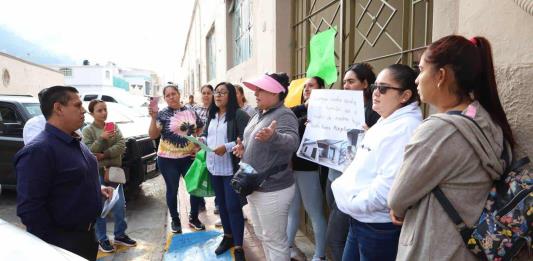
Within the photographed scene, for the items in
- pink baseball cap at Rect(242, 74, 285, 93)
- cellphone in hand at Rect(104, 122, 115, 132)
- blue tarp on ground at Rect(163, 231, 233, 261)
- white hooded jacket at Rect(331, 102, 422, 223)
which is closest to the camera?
white hooded jacket at Rect(331, 102, 422, 223)

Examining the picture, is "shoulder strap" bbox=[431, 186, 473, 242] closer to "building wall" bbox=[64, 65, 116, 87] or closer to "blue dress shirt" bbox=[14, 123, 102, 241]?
"blue dress shirt" bbox=[14, 123, 102, 241]

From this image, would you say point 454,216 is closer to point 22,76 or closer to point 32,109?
point 32,109

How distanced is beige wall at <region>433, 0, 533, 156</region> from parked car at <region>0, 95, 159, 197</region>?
5069mm

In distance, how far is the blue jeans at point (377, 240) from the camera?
6.15 ft

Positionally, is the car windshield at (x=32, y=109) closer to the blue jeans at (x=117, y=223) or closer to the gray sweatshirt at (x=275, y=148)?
the blue jeans at (x=117, y=223)

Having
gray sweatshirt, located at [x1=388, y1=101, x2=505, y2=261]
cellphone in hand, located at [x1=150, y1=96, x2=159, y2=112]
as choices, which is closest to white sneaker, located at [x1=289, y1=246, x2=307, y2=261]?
cellphone in hand, located at [x1=150, y1=96, x2=159, y2=112]

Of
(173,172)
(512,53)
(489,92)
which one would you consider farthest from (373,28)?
(173,172)

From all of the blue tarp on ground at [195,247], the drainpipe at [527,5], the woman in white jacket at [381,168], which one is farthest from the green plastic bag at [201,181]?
the drainpipe at [527,5]

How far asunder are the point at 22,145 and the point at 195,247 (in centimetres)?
380

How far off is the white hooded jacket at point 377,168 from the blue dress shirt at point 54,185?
1.61m

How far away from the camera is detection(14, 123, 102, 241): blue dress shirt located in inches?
83.6

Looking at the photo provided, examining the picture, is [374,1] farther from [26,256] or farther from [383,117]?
[26,256]

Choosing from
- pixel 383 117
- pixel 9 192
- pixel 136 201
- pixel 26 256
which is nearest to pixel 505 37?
pixel 383 117

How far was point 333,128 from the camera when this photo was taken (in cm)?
277
